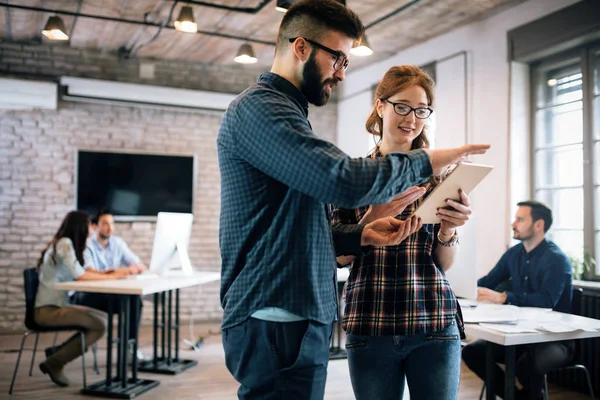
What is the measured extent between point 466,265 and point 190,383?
2629 millimetres

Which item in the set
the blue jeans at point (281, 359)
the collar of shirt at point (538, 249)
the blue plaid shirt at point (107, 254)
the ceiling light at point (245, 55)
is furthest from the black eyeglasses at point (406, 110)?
the ceiling light at point (245, 55)

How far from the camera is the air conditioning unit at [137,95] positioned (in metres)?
6.48

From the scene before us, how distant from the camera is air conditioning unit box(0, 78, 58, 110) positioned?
6.18m

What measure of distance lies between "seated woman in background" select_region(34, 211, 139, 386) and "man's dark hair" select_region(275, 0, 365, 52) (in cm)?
337

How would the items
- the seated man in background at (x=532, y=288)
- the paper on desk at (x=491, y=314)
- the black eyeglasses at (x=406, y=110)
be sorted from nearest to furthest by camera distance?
the black eyeglasses at (x=406, y=110) < the paper on desk at (x=491, y=314) < the seated man in background at (x=532, y=288)

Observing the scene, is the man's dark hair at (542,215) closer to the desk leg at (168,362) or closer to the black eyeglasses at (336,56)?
the desk leg at (168,362)

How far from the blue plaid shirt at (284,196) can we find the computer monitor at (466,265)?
1306 mm

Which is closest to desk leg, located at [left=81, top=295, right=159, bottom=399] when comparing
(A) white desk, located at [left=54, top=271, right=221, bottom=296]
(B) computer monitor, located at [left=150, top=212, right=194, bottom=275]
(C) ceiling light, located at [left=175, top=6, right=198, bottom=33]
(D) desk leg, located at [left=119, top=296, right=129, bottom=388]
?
(D) desk leg, located at [left=119, top=296, right=129, bottom=388]

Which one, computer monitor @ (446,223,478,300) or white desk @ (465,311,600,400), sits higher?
computer monitor @ (446,223,478,300)

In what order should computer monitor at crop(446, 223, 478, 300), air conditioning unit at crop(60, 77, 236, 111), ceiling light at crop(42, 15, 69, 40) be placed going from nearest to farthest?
1. computer monitor at crop(446, 223, 478, 300)
2. ceiling light at crop(42, 15, 69, 40)
3. air conditioning unit at crop(60, 77, 236, 111)

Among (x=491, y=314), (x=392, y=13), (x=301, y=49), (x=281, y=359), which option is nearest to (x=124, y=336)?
(x=491, y=314)

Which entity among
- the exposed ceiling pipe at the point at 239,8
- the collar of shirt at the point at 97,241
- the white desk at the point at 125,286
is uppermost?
the exposed ceiling pipe at the point at 239,8

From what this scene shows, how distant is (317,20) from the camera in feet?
4.20

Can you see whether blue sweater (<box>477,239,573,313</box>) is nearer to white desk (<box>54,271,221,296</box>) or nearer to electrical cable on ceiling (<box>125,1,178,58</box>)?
white desk (<box>54,271,221,296</box>)
